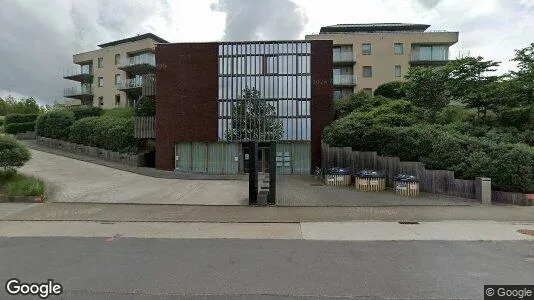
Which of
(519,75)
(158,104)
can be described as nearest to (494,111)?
(519,75)

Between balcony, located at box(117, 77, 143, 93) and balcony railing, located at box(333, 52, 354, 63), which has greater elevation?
balcony railing, located at box(333, 52, 354, 63)

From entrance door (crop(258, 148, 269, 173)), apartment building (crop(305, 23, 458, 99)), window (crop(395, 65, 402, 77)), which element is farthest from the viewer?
window (crop(395, 65, 402, 77))

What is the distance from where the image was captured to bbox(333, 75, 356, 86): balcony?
4331 centimetres

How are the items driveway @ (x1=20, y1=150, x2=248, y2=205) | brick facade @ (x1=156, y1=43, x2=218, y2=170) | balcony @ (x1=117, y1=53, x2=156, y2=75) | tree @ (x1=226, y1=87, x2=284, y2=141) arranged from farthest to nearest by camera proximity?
balcony @ (x1=117, y1=53, x2=156, y2=75), brick facade @ (x1=156, y1=43, x2=218, y2=170), tree @ (x1=226, y1=87, x2=284, y2=141), driveway @ (x1=20, y1=150, x2=248, y2=205)

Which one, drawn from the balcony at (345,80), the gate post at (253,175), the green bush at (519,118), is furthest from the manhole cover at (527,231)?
the balcony at (345,80)

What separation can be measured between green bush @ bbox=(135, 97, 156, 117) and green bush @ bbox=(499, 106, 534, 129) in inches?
927

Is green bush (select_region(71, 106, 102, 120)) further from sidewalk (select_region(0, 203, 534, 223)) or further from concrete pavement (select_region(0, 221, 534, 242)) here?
concrete pavement (select_region(0, 221, 534, 242))

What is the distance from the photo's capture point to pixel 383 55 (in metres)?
43.8

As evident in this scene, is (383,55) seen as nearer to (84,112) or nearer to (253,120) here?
(253,120)

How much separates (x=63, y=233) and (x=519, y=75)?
2310 centimetres

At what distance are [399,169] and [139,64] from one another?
38329 millimetres

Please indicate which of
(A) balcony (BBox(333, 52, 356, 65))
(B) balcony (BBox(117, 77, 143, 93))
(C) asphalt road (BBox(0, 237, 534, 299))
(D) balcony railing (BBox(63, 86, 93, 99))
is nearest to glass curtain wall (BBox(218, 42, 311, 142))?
(C) asphalt road (BBox(0, 237, 534, 299))

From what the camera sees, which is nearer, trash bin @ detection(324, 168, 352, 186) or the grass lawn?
the grass lawn

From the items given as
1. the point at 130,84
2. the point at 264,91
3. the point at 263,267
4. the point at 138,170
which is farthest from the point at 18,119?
the point at 263,267
